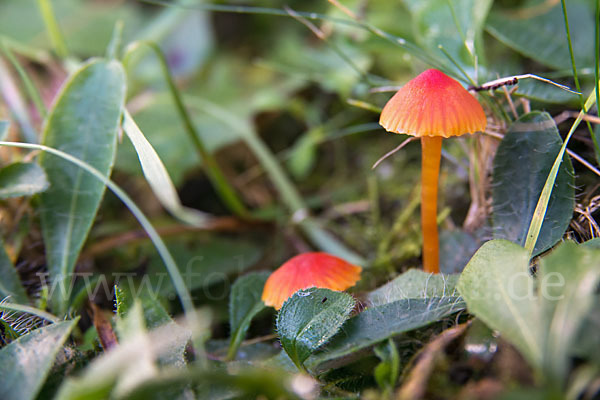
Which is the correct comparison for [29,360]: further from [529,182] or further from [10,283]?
[529,182]

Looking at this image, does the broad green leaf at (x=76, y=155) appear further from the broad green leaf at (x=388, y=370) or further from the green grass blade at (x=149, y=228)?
the broad green leaf at (x=388, y=370)

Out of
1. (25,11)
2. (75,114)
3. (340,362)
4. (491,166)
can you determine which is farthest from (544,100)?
(25,11)

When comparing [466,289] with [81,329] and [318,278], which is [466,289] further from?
[81,329]

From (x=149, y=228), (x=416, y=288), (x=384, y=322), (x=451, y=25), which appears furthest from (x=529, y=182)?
(x=149, y=228)

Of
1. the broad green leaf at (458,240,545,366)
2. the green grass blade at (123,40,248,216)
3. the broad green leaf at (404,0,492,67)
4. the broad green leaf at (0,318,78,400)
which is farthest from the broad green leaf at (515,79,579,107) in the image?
the broad green leaf at (0,318,78,400)

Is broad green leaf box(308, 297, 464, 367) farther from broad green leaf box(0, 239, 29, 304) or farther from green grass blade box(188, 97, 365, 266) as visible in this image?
broad green leaf box(0, 239, 29, 304)

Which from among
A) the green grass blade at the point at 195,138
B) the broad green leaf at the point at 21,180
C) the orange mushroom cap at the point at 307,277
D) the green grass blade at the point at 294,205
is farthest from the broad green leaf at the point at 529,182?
the broad green leaf at the point at 21,180
